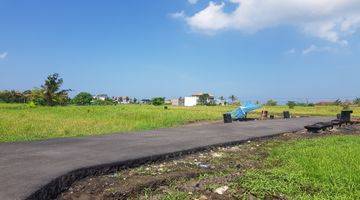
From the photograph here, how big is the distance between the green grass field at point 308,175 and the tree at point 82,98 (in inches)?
2326

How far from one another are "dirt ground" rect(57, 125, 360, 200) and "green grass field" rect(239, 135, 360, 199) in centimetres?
35

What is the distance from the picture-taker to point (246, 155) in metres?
10.7

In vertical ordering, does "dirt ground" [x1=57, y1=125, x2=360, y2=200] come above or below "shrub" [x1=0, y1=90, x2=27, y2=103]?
below

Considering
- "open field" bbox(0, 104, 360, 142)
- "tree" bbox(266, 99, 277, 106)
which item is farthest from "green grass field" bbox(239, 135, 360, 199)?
"tree" bbox(266, 99, 277, 106)

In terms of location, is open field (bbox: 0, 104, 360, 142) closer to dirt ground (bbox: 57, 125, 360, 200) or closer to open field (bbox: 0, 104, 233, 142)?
open field (bbox: 0, 104, 233, 142)

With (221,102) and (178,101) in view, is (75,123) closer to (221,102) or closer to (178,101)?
(221,102)

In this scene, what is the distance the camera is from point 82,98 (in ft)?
232

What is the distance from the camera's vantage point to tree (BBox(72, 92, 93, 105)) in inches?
2668

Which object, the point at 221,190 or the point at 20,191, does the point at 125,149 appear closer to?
the point at 221,190

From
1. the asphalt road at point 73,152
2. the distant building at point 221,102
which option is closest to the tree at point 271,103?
the distant building at point 221,102

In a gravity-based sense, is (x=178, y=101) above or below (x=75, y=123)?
above

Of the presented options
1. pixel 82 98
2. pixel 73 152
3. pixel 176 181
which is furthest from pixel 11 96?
pixel 176 181

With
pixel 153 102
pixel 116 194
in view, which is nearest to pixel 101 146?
pixel 116 194

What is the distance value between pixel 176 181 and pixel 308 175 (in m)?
2.31
